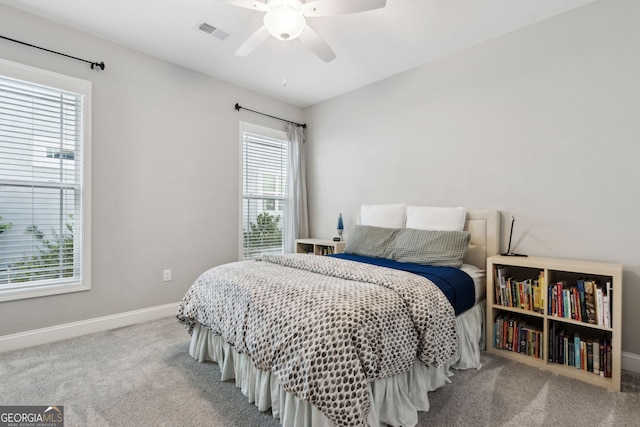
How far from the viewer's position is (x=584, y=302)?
2008 mm

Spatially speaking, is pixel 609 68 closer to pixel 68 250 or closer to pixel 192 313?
pixel 192 313

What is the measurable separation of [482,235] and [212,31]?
9.73ft

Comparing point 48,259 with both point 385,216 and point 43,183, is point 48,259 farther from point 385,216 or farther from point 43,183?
point 385,216

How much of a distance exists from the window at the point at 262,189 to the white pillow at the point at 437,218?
6.33ft

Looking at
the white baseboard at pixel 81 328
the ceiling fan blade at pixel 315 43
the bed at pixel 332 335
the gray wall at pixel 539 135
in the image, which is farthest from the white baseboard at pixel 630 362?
the white baseboard at pixel 81 328

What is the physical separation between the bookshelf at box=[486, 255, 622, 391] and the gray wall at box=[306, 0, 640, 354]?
0.31m

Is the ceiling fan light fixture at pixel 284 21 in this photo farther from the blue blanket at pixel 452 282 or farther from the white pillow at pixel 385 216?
the white pillow at pixel 385 216

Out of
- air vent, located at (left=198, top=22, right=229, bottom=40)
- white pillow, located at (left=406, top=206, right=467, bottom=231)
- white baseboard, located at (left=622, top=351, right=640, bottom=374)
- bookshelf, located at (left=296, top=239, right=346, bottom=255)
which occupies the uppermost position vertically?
air vent, located at (left=198, top=22, right=229, bottom=40)

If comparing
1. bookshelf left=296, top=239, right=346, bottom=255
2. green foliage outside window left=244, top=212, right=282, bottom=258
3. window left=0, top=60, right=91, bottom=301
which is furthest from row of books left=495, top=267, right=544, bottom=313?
window left=0, top=60, right=91, bottom=301

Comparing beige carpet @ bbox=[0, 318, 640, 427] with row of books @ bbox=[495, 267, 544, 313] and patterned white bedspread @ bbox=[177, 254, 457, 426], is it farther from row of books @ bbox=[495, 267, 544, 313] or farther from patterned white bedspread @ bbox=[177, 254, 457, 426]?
row of books @ bbox=[495, 267, 544, 313]

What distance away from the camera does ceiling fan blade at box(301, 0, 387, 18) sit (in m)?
1.80

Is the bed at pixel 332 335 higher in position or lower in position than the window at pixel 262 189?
lower

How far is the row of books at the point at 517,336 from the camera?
220 centimetres

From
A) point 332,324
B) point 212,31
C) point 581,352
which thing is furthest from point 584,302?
point 212,31
